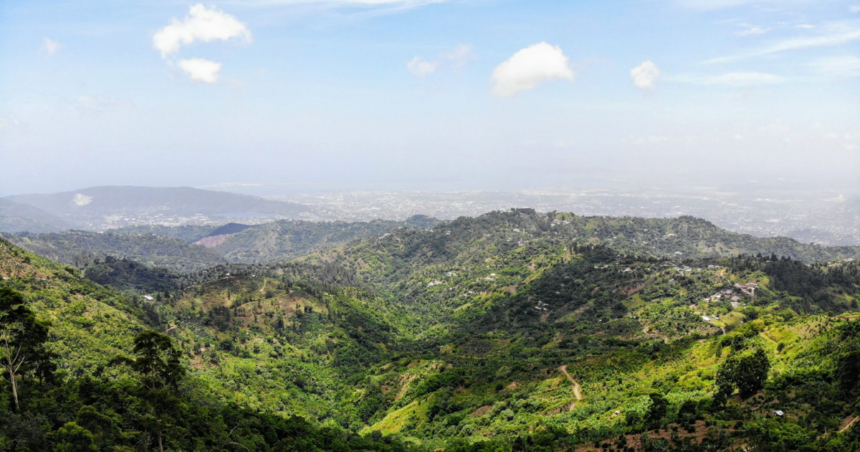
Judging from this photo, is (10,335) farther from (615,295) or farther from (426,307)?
(426,307)

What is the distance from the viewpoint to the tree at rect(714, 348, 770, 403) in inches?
1432

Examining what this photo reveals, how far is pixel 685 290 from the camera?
104m

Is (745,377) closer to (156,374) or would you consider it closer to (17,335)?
(156,374)

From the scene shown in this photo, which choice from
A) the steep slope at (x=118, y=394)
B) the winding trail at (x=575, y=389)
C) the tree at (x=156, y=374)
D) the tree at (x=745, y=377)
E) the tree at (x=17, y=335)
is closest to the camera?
the tree at (x=156, y=374)

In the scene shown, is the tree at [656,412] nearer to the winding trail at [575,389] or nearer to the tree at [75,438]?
the winding trail at [575,389]

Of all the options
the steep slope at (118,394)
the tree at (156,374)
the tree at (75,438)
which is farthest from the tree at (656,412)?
the tree at (75,438)

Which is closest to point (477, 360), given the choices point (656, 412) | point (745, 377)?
point (656, 412)

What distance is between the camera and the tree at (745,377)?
119ft

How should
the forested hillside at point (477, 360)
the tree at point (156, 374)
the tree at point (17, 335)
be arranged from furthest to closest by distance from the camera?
the forested hillside at point (477, 360) → the tree at point (17, 335) → the tree at point (156, 374)

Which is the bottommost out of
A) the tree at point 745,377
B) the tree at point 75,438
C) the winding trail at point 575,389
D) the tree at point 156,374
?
the winding trail at point 575,389

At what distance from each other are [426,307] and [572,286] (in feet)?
185

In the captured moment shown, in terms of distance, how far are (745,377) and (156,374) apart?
44411 millimetres

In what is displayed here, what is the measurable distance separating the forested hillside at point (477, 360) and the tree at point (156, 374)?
0.23 m

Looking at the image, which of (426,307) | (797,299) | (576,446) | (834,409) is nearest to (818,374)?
(834,409)
